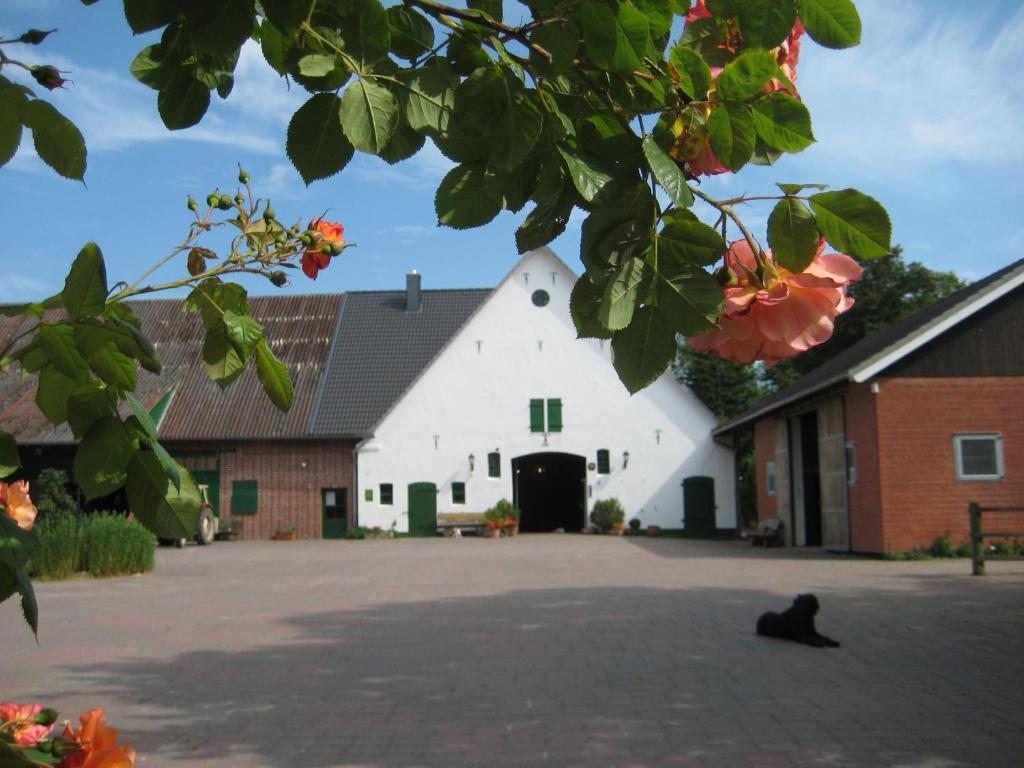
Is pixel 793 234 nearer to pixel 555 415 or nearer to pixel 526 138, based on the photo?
pixel 526 138

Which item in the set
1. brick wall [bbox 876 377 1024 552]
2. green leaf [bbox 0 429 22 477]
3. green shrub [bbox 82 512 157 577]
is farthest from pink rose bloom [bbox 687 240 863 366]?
brick wall [bbox 876 377 1024 552]

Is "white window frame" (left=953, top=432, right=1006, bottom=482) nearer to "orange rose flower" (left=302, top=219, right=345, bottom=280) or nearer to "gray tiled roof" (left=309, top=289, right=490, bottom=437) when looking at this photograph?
"gray tiled roof" (left=309, top=289, right=490, bottom=437)

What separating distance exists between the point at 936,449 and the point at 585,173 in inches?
786

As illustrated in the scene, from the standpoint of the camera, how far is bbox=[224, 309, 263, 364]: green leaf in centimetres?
181

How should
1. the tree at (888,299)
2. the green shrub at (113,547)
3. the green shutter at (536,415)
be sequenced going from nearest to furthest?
the green shrub at (113,547)
the green shutter at (536,415)
the tree at (888,299)

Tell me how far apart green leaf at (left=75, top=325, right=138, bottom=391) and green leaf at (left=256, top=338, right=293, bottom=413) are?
13.1 inches

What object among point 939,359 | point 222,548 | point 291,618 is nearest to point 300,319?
point 222,548

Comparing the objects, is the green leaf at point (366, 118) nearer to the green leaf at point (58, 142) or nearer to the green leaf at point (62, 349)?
the green leaf at point (58, 142)

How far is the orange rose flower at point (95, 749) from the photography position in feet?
3.90

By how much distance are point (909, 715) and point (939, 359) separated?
15.0 m

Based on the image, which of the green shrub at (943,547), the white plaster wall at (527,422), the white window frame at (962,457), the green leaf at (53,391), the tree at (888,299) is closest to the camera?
the green leaf at (53,391)

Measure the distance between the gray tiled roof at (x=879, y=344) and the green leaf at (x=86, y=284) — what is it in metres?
19.3

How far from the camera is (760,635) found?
9.65 metres

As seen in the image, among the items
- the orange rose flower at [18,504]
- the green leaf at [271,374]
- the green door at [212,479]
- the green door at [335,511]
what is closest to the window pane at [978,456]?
the green door at [335,511]
